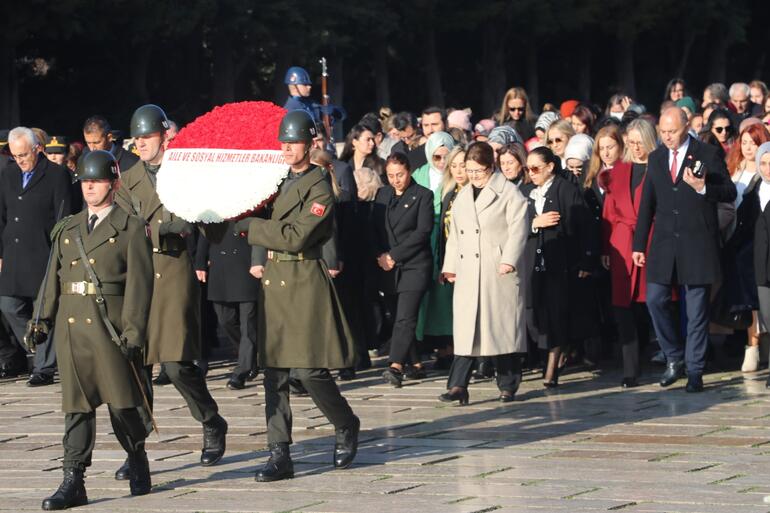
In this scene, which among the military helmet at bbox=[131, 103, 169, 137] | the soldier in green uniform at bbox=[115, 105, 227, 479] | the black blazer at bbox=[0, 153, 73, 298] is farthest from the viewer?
the black blazer at bbox=[0, 153, 73, 298]

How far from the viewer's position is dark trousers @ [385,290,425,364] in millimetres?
13148

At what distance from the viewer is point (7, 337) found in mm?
14547

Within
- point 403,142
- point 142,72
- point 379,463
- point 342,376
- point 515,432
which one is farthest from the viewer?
point 142,72

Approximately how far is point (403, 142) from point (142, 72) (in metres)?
17.9

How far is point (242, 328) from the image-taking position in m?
13.3

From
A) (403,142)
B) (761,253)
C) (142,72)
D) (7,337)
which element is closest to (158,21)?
(142,72)

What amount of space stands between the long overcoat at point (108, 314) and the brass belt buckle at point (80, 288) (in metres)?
0.02

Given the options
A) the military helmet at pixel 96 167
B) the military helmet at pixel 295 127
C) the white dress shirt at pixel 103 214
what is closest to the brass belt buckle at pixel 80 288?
the white dress shirt at pixel 103 214

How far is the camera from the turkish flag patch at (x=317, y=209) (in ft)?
30.5

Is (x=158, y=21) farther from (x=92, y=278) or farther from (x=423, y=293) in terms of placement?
(x=92, y=278)

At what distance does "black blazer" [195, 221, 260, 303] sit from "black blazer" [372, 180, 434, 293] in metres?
1.10

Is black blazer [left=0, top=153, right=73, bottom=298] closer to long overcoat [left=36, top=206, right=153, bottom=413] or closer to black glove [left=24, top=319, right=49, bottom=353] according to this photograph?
black glove [left=24, top=319, right=49, bottom=353]

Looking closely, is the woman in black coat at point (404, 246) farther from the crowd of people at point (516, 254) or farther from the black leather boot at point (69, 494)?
the black leather boot at point (69, 494)

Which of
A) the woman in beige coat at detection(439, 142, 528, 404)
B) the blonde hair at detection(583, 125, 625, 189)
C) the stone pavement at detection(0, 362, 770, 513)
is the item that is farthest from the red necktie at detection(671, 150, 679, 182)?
the stone pavement at detection(0, 362, 770, 513)
